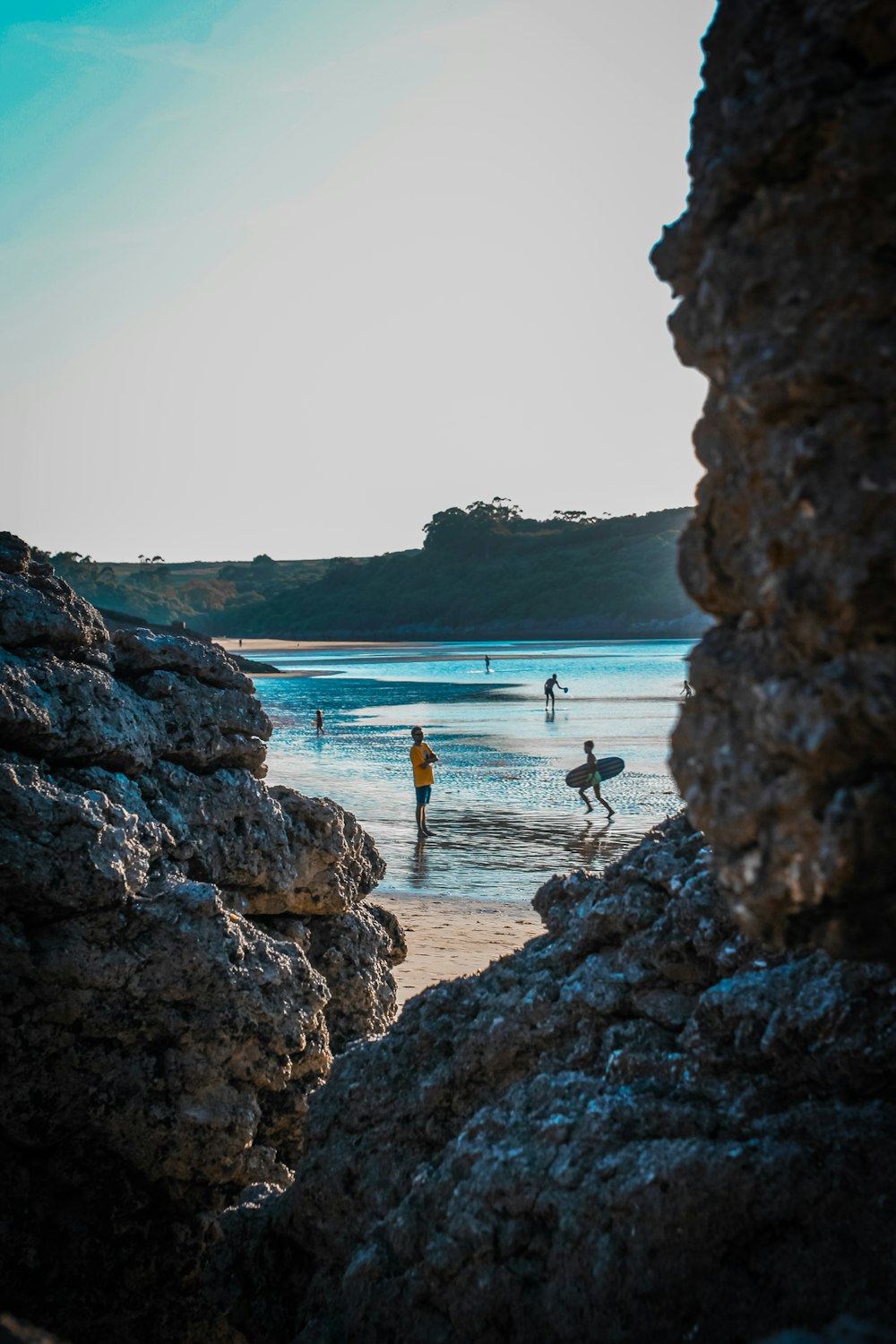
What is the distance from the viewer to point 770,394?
95.3 inches

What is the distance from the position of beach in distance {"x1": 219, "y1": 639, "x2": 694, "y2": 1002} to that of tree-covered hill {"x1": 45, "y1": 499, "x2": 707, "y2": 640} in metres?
66.5

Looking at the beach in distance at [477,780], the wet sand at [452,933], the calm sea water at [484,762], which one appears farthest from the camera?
the calm sea water at [484,762]

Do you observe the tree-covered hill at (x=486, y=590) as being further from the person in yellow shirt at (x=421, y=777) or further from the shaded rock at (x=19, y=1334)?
the shaded rock at (x=19, y=1334)

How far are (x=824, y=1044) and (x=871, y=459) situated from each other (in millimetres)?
1953

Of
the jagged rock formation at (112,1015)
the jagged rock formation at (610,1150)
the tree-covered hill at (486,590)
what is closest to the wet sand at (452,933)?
the jagged rock formation at (112,1015)

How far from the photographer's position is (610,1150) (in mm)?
3471

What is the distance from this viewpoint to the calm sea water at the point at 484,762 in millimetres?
16328

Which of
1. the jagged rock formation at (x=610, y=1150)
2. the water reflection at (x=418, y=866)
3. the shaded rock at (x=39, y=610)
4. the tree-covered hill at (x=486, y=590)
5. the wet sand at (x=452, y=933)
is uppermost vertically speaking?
the tree-covered hill at (x=486, y=590)

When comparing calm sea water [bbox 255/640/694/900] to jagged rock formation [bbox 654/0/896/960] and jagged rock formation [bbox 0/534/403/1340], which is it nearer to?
jagged rock formation [bbox 654/0/896/960]

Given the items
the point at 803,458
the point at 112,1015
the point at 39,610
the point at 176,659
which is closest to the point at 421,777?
the point at 176,659

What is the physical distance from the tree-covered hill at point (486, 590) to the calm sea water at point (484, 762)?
64844 millimetres

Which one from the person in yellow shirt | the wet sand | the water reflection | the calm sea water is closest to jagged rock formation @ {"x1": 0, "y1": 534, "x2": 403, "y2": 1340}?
the calm sea water

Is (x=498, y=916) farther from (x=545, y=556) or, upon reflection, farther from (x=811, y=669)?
(x=545, y=556)

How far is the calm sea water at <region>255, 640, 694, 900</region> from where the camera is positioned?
643 inches
